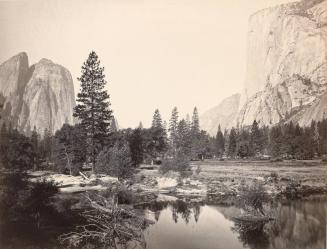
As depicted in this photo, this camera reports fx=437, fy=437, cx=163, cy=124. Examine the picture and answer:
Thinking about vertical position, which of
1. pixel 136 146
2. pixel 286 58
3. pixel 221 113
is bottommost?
pixel 136 146

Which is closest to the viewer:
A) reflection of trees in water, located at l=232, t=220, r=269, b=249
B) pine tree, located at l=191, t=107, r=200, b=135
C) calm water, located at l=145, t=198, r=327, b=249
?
calm water, located at l=145, t=198, r=327, b=249

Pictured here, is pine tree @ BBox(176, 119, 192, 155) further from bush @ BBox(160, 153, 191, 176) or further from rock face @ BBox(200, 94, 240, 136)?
rock face @ BBox(200, 94, 240, 136)

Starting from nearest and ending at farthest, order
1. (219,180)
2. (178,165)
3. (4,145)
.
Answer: (4,145), (178,165), (219,180)

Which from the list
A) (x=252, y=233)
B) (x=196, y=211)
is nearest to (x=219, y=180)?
(x=196, y=211)

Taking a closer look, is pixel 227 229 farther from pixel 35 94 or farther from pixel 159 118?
pixel 35 94

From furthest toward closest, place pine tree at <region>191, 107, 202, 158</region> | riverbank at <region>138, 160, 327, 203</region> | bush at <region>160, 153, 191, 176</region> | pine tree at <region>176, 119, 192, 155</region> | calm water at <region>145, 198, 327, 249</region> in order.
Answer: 1. bush at <region>160, 153, 191, 176</region>
2. pine tree at <region>191, 107, 202, 158</region>
3. pine tree at <region>176, 119, 192, 155</region>
4. riverbank at <region>138, 160, 327, 203</region>
5. calm water at <region>145, 198, 327, 249</region>

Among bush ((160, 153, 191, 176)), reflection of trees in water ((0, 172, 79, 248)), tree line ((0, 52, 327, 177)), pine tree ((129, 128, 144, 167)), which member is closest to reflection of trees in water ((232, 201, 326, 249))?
tree line ((0, 52, 327, 177))

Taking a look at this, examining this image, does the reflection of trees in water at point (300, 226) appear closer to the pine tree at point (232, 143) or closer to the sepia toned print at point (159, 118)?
the sepia toned print at point (159, 118)

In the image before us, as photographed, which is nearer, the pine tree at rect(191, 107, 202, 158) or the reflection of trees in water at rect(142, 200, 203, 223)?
the pine tree at rect(191, 107, 202, 158)
